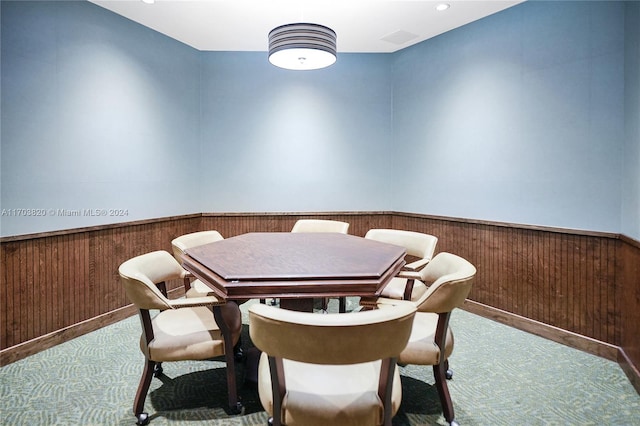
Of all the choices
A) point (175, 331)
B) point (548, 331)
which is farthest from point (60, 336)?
point (548, 331)

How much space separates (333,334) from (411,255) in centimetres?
202

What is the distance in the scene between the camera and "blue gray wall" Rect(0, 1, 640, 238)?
2686mm

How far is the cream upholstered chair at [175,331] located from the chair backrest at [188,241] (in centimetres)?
46

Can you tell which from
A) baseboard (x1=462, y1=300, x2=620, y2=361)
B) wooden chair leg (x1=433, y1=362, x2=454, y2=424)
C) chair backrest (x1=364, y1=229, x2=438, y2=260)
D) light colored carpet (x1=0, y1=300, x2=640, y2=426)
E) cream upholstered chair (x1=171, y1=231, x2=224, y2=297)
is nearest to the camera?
wooden chair leg (x1=433, y1=362, x2=454, y2=424)

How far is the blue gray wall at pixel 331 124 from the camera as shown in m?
2.69

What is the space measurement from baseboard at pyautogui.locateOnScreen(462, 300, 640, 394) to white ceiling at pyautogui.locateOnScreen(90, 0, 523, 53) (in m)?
2.80

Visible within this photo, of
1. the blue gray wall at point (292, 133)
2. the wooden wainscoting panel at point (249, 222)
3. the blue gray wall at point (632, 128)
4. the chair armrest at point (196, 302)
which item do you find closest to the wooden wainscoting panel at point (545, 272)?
the blue gray wall at point (632, 128)

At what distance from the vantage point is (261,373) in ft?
4.76

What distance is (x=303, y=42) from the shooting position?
2291mm

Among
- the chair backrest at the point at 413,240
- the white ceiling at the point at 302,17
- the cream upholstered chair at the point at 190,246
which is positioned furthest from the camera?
the white ceiling at the point at 302,17

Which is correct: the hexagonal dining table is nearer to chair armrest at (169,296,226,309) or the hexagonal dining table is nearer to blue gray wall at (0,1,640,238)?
chair armrest at (169,296,226,309)

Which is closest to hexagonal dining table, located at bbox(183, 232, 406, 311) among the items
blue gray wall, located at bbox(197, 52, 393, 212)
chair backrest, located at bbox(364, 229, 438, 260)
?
chair backrest, located at bbox(364, 229, 438, 260)

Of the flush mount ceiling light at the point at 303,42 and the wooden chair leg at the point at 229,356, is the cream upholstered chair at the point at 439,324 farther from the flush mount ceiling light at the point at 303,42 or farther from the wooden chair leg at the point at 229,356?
the flush mount ceiling light at the point at 303,42

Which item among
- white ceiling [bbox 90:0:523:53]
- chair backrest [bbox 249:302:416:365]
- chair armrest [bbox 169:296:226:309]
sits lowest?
chair armrest [bbox 169:296:226:309]
